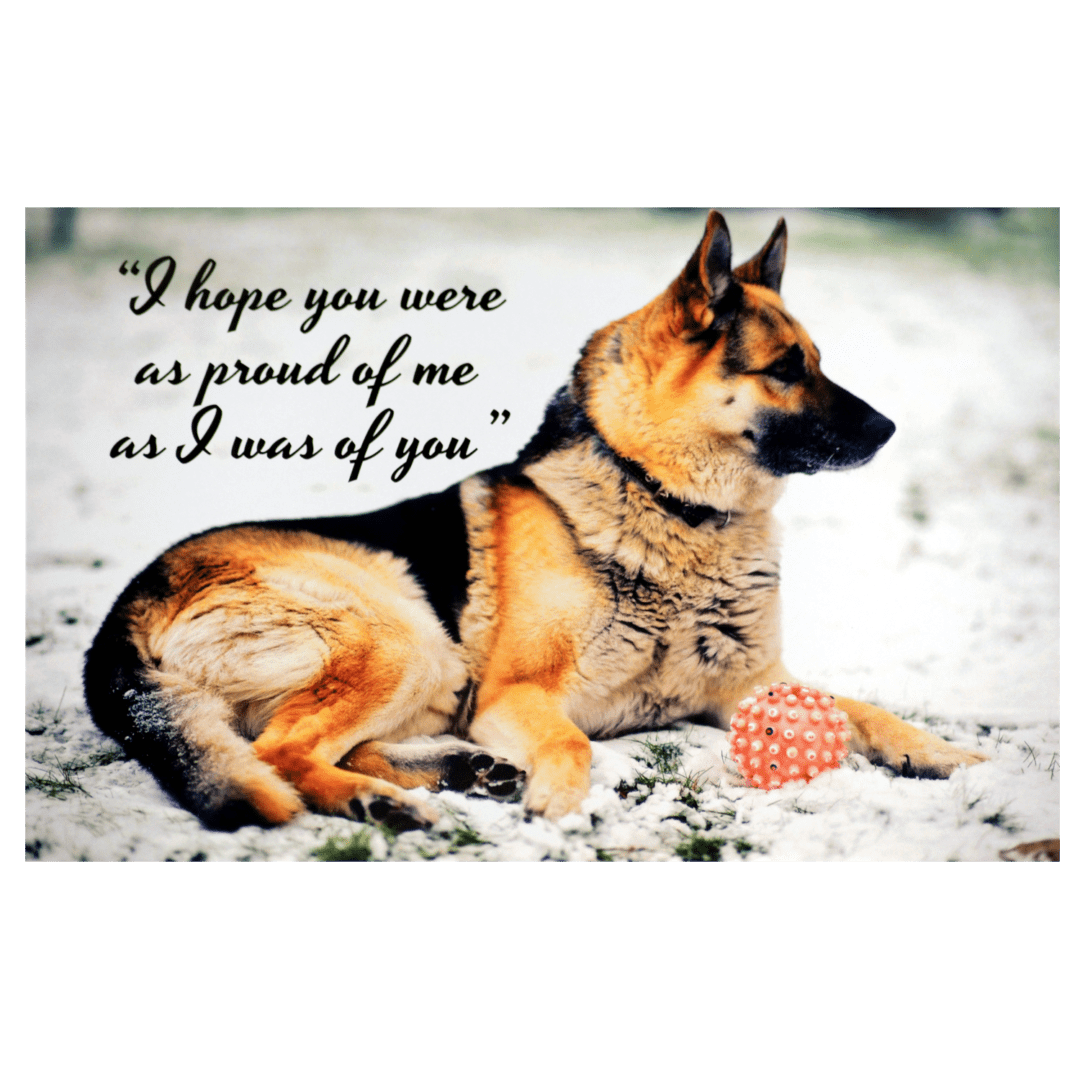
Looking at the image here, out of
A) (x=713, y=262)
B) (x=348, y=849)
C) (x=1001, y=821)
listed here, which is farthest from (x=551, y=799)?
(x=713, y=262)

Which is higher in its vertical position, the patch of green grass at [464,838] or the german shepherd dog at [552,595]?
the german shepherd dog at [552,595]

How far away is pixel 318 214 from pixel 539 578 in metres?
1.69

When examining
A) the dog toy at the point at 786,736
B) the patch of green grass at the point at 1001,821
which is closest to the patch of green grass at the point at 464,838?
the dog toy at the point at 786,736

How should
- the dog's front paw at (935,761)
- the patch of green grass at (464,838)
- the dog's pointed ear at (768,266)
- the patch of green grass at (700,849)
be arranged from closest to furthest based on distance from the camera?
1. the patch of green grass at (464,838)
2. the patch of green grass at (700,849)
3. the dog's front paw at (935,761)
4. the dog's pointed ear at (768,266)

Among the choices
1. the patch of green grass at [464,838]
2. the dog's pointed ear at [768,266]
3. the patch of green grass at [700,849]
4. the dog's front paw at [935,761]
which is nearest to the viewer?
the patch of green grass at [464,838]

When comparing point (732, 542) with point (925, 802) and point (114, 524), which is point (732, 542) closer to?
point (925, 802)

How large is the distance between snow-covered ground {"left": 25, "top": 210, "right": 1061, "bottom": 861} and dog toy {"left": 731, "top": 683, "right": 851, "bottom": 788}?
7 centimetres

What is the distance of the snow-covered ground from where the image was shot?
265 centimetres

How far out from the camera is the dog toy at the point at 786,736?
2740 millimetres

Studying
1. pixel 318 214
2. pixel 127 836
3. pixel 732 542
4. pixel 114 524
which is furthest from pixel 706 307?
pixel 114 524

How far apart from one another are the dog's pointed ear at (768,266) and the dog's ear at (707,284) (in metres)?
0.31

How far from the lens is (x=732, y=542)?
317 centimetres

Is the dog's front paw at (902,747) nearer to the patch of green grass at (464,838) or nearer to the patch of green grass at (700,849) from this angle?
the patch of green grass at (700,849)

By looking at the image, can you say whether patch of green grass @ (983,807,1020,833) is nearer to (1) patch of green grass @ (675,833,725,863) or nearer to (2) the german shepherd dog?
(2) the german shepherd dog
